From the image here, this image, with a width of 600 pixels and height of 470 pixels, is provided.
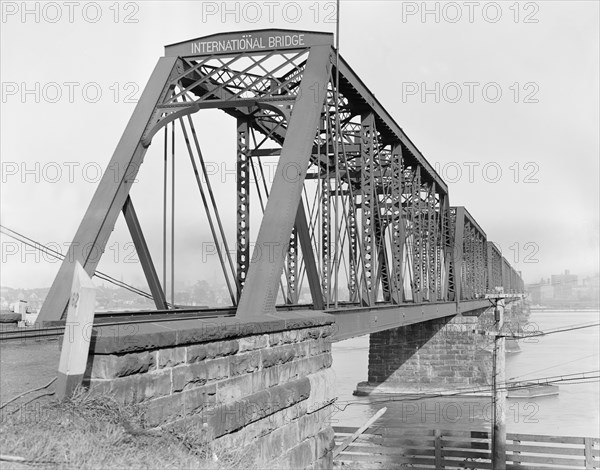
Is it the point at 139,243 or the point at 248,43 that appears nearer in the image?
the point at 139,243

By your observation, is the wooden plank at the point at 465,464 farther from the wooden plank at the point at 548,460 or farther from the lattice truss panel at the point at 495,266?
the lattice truss panel at the point at 495,266

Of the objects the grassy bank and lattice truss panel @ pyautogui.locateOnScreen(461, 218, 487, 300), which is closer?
the grassy bank

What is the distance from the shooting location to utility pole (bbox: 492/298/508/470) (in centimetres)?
2139

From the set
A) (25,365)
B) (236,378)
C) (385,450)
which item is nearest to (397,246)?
(385,450)

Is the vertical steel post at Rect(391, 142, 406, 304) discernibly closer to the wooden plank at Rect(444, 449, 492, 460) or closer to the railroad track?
the wooden plank at Rect(444, 449, 492, 460)

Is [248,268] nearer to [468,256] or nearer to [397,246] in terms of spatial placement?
[397,246]

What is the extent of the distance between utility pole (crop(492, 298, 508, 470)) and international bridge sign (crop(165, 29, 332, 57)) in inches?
504

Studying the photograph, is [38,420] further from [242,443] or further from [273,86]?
[273,86]


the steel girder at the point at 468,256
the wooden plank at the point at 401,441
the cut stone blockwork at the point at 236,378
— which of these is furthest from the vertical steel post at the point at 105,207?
the steel girder at the point at 468,256

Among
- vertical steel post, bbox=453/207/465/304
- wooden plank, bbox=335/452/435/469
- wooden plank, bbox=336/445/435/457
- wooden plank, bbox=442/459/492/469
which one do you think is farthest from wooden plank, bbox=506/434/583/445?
vertical steel post, bbox=453/207/465/304

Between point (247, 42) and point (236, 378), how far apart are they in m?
8.30

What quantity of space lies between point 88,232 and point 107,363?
592cm

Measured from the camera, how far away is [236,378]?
848 centimetres

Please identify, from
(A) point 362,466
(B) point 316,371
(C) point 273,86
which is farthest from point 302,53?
(A) point 362,466
